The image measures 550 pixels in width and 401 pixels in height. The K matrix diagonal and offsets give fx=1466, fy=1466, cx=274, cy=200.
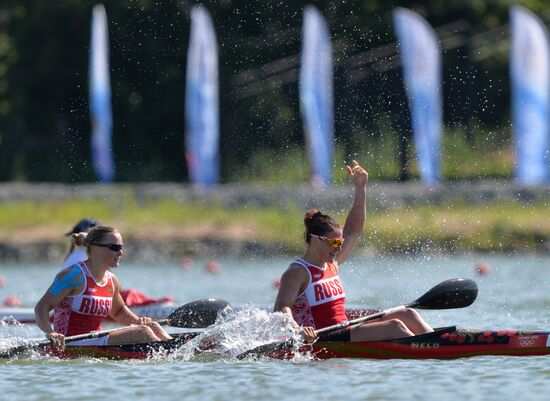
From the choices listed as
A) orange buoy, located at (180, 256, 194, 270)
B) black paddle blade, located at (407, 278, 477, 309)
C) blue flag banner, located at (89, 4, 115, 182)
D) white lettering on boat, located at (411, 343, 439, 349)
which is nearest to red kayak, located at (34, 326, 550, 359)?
white lettering on boat, located at (411, 343, 439, 349)

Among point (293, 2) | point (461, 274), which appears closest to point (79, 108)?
point (293, 2)

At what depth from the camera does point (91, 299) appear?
12547 millimetres

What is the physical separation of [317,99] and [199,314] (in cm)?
1885

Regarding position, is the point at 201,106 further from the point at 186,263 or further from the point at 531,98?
the point at 531,98

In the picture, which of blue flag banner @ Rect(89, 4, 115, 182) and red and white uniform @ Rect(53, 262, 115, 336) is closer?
red and white uniform @ Rect(53, 262, 115, 336)

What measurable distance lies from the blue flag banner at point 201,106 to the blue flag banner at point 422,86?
442 centimetres

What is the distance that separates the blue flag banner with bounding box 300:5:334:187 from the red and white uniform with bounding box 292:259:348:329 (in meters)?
19.4

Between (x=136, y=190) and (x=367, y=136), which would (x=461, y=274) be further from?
(x=367, y=136)

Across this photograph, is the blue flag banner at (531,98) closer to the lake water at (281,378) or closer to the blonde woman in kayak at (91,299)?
the lake water at (281,378)

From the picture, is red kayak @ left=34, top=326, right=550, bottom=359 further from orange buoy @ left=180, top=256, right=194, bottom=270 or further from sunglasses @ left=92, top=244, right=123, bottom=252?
orange buoy @ left=180, top=256, right=194, bottom=270

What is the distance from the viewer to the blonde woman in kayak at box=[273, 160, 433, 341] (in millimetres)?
12156

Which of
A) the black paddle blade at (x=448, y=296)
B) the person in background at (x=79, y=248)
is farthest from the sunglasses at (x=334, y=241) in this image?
the person in background at (x=79, y=248)

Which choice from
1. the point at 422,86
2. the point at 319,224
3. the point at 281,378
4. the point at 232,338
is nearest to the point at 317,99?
the point at 422,86

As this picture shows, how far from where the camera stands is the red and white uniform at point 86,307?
41.0ft
